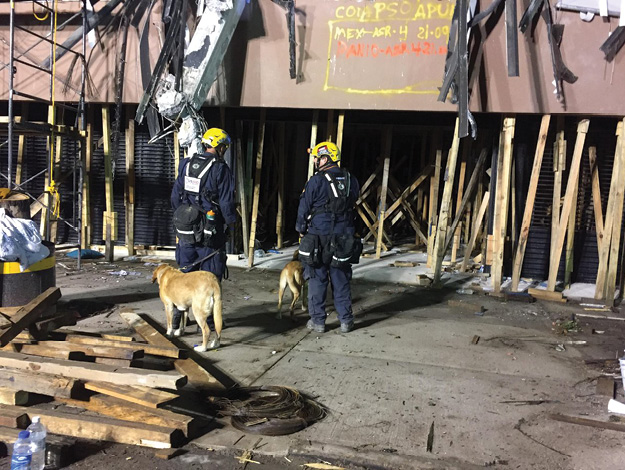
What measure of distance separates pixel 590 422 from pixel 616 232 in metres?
4.40

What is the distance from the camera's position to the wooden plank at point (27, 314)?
171 inches

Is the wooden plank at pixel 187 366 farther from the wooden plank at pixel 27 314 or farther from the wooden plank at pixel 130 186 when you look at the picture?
the wooden plank at pixel 130 186

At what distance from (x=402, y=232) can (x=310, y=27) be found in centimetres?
655

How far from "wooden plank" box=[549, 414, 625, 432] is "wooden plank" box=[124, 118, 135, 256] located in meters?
7.75

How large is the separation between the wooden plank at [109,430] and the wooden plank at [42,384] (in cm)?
21

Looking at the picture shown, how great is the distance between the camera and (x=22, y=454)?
2920 mm

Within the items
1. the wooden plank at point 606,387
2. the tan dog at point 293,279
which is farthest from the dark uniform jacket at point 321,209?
the wooden plank at point 606,387

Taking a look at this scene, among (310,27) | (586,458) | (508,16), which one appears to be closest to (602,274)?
(508,16)

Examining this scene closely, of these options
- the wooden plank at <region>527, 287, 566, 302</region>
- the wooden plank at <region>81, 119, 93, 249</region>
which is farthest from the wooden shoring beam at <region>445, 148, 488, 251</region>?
the wooden plank at <region>81, 119, 93, 249</region>

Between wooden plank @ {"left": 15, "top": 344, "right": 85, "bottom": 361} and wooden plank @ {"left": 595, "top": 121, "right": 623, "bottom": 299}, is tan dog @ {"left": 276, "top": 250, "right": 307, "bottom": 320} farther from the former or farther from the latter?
wooden plank @ {"left": 595, "top": 121, "right": 623, "bottom": 299}

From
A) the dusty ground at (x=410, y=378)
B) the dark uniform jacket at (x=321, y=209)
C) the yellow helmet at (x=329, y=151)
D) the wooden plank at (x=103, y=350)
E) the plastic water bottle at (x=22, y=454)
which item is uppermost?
the yellow helmet at (x=329, y=151)

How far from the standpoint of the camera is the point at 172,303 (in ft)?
17.4

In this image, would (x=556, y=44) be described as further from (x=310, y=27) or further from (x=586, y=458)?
(x=586, y=458)

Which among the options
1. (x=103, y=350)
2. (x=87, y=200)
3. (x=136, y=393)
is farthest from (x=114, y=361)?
(x=87, y=200)
